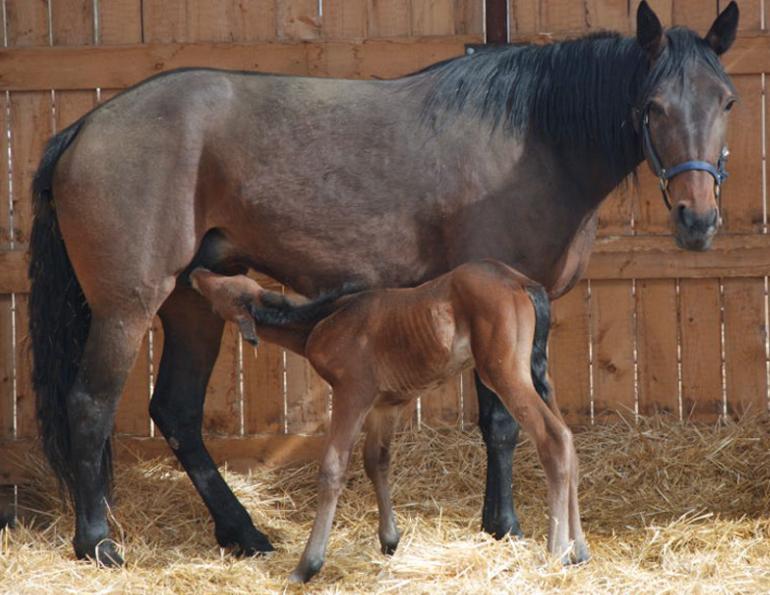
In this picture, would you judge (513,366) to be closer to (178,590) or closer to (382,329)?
(382,329)

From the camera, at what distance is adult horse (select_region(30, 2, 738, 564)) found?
5031mm

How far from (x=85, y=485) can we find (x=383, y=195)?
5.78 feet

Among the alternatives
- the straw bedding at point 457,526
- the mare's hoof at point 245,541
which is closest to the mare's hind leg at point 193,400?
the mare's hoof at point 245,541

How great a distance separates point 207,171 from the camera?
17.0 feet

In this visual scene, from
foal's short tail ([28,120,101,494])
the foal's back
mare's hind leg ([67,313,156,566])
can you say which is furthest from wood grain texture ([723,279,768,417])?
foal's short tail ([28,120,101,494])

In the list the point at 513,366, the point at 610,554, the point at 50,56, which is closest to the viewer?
the point at 513,366

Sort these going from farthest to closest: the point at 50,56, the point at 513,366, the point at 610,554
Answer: the point at 50,56 → the point at 610,554 → the point at 513,366

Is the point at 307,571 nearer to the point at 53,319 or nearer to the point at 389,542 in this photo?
the point at 389,542

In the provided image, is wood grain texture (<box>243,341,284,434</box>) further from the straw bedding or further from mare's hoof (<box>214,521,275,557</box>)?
mare's hoof (<box>214,521,275,557</box>)

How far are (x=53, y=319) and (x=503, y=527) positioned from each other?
2173 millimetres

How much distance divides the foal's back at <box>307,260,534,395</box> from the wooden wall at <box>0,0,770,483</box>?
6.05ft

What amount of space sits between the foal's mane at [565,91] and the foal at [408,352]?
81 centimetres

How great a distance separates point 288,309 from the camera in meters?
4.86

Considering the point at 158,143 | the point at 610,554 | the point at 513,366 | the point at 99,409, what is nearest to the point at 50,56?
the point at 158,143
